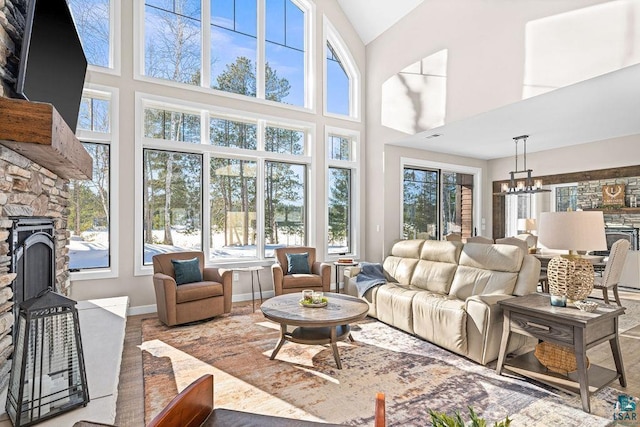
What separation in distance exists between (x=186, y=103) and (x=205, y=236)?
196 cm

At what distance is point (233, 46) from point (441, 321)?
5037 mm

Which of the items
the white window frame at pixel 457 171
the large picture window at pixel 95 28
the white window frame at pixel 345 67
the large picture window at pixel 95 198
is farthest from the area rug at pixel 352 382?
the white window frame at pixel 345 67

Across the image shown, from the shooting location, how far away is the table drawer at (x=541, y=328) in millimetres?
2417

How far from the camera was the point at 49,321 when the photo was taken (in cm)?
172

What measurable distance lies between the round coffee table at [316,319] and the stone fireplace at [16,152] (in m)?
1.78

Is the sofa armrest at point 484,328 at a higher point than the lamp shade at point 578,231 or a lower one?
lower

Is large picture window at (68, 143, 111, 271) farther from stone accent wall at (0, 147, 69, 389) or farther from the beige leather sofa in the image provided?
the beige leather sofa

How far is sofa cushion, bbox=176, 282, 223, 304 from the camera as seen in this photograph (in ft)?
13.3

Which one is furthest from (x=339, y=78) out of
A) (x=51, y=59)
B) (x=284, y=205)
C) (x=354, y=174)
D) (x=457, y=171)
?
(x=51, y=59)

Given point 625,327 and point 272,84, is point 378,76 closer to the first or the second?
point 272,84

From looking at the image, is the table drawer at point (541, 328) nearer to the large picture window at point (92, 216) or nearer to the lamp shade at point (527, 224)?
the lamp shade at point (527, 224)

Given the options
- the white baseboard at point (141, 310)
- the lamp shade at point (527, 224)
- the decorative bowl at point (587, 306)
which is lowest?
the white baseboard at point (141, 310)

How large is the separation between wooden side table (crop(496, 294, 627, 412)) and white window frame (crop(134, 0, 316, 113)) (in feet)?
14.9

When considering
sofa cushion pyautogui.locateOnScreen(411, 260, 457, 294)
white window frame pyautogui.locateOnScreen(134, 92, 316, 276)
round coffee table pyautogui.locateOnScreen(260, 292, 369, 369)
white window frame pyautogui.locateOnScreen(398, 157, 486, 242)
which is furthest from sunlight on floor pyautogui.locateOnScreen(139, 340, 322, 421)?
white window frame pyautogui.locateOnScreen(398, 157, 486, 242)
